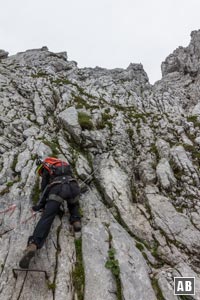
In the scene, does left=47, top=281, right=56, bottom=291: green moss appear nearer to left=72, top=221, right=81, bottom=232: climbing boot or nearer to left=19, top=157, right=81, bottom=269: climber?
left=19, top=157, right=81, bottom=269: climber

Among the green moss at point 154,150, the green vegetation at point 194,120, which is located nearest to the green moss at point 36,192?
the green moss at point 154,150

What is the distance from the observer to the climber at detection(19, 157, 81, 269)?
8820mm

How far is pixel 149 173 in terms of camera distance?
14625 millimetres

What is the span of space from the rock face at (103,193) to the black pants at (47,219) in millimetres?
614

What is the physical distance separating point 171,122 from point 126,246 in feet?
44.5

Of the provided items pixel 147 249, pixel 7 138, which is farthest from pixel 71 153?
pixel 147 249

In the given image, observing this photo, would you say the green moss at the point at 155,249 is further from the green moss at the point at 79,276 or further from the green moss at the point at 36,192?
the green moss at the point at 36,192

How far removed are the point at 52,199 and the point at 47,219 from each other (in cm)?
95

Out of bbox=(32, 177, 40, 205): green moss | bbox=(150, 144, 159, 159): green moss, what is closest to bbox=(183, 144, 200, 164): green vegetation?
bbox=(150, 144, 159, 159): green moss

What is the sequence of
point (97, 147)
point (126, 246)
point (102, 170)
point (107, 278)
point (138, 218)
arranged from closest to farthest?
point (107, 278), point (126, 246), point (138, 218), point (102, 170), point (97, 147)

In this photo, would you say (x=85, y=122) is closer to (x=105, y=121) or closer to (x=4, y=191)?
(x=105, y=121)

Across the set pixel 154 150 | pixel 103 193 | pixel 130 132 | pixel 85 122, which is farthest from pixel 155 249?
pixel 85 122

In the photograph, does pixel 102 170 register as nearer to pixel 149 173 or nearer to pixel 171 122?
pixel 149 173

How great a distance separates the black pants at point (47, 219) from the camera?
349 inches
